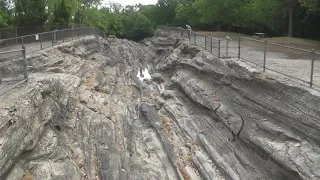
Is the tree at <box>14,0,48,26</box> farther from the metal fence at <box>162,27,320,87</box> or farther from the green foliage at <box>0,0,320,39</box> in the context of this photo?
the metal fence at <box>162,27,320,87</box>

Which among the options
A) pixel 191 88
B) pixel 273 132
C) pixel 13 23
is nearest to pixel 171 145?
pixel 273 132

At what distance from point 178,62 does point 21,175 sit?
20.1 m

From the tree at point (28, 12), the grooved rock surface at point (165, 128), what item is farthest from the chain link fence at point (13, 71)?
the tree at point (28, 12)

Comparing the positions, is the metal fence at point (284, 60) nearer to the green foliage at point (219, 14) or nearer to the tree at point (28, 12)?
the green foliage at point (219, 14)

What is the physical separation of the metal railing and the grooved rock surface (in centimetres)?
68

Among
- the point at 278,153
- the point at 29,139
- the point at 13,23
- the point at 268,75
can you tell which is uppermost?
the point at 13,23

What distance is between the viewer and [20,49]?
18.1 meters

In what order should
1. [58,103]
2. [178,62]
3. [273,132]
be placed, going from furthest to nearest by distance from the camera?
[178,62] < [58,103] < [273,132]

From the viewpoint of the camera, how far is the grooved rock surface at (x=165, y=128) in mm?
11273

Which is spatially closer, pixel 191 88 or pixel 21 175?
pixel 21 175

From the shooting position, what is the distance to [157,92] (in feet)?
88.4

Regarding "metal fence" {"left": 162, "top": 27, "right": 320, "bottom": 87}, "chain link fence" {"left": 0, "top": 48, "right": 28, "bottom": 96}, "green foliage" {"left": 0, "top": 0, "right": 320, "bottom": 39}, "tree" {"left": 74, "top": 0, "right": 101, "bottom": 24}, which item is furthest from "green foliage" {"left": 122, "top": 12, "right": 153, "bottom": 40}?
"chain link fence" {"left": 0, "top": 48, "right": 28, "bottom": 96}

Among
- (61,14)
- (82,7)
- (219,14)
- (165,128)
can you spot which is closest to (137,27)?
(82,7)

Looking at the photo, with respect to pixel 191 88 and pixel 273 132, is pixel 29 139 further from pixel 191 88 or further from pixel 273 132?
pixel 191 88
